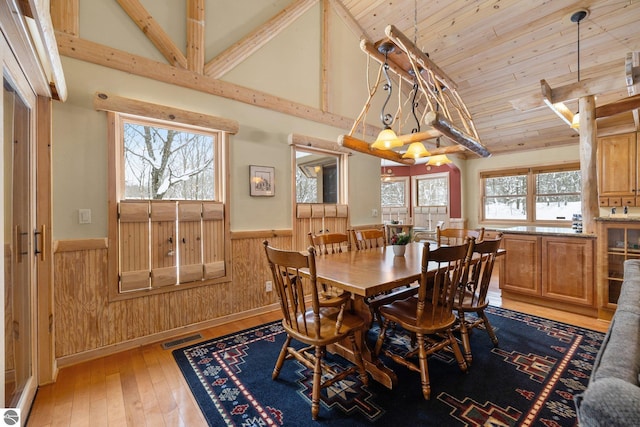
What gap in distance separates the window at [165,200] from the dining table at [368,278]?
132 centimetres

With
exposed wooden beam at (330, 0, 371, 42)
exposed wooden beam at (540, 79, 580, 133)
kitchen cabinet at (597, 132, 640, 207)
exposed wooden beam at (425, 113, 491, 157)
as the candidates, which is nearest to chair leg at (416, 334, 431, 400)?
exposed wooden beam at (425, 113, 491, 157)

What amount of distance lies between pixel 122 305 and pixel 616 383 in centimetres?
312

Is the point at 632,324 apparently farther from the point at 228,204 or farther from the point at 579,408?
the point at 228,204

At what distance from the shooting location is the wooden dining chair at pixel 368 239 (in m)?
3.16

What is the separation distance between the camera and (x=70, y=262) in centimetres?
234

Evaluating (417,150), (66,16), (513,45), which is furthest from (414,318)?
(513,45)

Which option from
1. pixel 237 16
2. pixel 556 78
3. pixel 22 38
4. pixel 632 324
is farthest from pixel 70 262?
pixel 556 78

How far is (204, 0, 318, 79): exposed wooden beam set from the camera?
10.2 feet

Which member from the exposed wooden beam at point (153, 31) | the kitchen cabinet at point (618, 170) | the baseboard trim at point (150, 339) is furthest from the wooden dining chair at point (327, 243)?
the kitchen cabinet at point (618, 170)

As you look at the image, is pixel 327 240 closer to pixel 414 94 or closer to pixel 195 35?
pixel 414 94

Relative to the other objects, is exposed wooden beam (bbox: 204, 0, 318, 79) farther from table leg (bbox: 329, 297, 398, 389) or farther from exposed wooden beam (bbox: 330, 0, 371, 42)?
table leg (bbox: 329, 297, 398, 389)

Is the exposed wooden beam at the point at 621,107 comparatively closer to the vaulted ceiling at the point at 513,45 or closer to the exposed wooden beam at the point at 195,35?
the vaulted ceiling at the point at 513,45

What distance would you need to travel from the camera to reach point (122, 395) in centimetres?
194

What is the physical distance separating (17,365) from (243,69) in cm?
314
